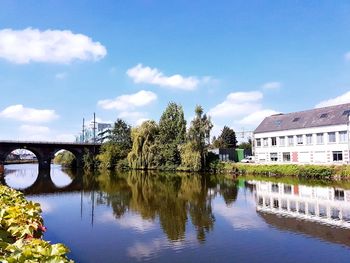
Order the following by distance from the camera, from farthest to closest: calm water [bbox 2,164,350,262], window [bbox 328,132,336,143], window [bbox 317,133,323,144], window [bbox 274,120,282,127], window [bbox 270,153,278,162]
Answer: window [bbox 274,120,282,127] < window [bbox 270,153,278,162] < window [bbox 317,133,323,144] < window [bbox 328,132,336,143] < calm water [bbox 2,164,350,262]

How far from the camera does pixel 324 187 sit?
2895 cm

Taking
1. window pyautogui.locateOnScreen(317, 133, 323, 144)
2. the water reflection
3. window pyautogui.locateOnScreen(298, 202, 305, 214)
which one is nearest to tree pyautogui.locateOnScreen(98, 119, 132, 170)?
window pyautogui.locateOnScreen(317, 133, 323, 144)

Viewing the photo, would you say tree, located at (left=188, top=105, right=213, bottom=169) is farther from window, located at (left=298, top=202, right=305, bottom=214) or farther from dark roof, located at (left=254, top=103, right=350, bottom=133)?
window, located at (left=298, top=202, right=305, bottom=214)

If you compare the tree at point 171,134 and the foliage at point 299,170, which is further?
the tree at point 171,134

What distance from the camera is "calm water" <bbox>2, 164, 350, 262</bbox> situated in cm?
1185

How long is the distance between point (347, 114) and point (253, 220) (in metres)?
27.2

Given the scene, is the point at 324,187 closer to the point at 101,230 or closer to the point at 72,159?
the point at 101,230

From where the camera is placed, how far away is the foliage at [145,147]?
57.0 meters

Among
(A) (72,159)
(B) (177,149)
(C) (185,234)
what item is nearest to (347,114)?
(B) (177,149)

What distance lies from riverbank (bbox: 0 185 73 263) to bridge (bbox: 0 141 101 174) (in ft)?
182

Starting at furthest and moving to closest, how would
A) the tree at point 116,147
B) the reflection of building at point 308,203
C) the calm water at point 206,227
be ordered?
1. the tree at point 116,147
2. the reflection of building at point 308,203
3. the calm water at point 206,227

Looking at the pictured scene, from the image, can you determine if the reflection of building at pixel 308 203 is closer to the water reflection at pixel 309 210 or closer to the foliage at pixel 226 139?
the water reflection at pixel 309 210

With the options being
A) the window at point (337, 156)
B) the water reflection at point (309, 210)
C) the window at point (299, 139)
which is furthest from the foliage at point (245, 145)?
the water reflection at point (309, 210)

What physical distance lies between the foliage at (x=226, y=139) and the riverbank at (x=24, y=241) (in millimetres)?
68381
